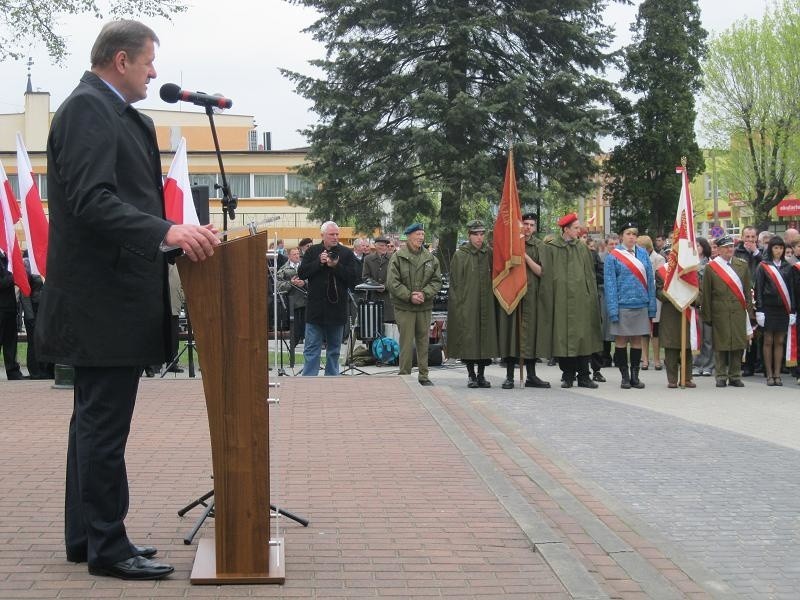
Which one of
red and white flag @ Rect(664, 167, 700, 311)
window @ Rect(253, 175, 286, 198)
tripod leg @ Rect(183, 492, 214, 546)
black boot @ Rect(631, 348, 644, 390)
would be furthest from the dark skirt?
window @ Rect(253, 175, 286, 198)

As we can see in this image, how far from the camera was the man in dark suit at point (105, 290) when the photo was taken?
440cm

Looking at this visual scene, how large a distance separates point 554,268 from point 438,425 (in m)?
5.29

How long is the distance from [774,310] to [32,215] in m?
10.0

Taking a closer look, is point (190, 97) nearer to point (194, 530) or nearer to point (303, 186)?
point (194, 530)

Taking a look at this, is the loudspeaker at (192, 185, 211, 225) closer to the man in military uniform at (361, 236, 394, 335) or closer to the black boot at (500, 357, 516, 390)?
the black boot at (500, 357, 516, 390)

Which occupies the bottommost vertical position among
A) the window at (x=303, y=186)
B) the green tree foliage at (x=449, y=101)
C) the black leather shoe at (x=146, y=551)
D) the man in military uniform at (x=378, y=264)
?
the black leather shoe at (x=146, y=551)

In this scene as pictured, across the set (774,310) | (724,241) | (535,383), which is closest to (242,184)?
(724,241)

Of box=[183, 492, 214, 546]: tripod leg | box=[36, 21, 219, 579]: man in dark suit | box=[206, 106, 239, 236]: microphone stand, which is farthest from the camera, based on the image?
box=[206, 106, 239, 236]: microphone stand

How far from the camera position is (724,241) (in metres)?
15.2

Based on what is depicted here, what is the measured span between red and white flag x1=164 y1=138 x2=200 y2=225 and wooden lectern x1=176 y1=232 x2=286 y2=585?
8462 millimetres

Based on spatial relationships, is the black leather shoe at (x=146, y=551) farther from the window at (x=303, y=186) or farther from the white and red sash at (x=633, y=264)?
the window at (x=303, y=186)

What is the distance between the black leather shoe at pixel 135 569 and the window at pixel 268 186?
57.3 metres

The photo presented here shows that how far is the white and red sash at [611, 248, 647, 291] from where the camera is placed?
14.7m

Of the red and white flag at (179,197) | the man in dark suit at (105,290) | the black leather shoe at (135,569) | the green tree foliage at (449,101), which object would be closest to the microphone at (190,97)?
the man in dark suit at (105,290)
